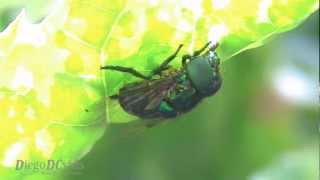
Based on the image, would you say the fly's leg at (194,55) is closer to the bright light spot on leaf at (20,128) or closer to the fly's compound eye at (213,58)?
the fly's compound eye at (213,58)

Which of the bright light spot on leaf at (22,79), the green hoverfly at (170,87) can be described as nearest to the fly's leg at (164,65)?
the green hoverfly at (170,87)

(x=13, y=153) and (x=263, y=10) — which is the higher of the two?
(x=263, y=10)

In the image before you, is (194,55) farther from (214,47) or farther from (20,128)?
(20,128)

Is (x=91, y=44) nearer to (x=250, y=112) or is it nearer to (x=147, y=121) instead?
(x=147, y=121)

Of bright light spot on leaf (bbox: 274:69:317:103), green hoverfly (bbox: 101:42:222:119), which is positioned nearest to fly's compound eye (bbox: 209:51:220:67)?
green hoverfly (bbox: 101:42:222:119)

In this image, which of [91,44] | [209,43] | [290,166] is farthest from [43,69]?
[290,166]

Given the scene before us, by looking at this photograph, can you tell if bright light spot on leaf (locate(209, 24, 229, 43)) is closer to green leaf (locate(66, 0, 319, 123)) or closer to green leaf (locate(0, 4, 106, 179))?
green leaf (locate(66, 0, 319, 123))

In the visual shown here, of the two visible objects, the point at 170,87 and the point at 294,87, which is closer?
the point at 170,87

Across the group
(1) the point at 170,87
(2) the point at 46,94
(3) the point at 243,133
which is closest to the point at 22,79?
(2) the point at 46,94
